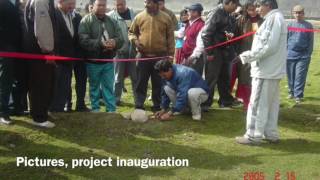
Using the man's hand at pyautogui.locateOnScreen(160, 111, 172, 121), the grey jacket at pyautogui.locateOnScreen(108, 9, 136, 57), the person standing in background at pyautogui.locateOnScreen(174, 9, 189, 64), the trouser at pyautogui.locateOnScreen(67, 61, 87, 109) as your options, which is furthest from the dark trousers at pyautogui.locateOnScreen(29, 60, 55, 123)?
the person standing in background at pyautogui.locateOnScreen(174, 9, 189, 64)

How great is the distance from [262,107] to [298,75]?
4415mm

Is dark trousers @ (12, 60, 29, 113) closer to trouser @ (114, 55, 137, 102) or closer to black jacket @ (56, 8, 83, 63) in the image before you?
black jacket @ (56, 8, 83, 63)

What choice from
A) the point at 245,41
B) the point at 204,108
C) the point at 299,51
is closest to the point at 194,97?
the point at 204,108

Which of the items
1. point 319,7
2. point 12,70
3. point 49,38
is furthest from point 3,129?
point 319,7

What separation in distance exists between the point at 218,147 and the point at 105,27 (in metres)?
2.80

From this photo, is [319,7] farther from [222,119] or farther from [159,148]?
[159,148]

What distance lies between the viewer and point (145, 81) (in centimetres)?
845

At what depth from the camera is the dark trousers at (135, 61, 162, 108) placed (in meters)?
8.34

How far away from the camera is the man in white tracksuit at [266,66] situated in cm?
658

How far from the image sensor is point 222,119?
817cm

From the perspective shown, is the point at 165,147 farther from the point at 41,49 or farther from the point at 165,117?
→ the point at 41,49

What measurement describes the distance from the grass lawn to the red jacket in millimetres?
1237
